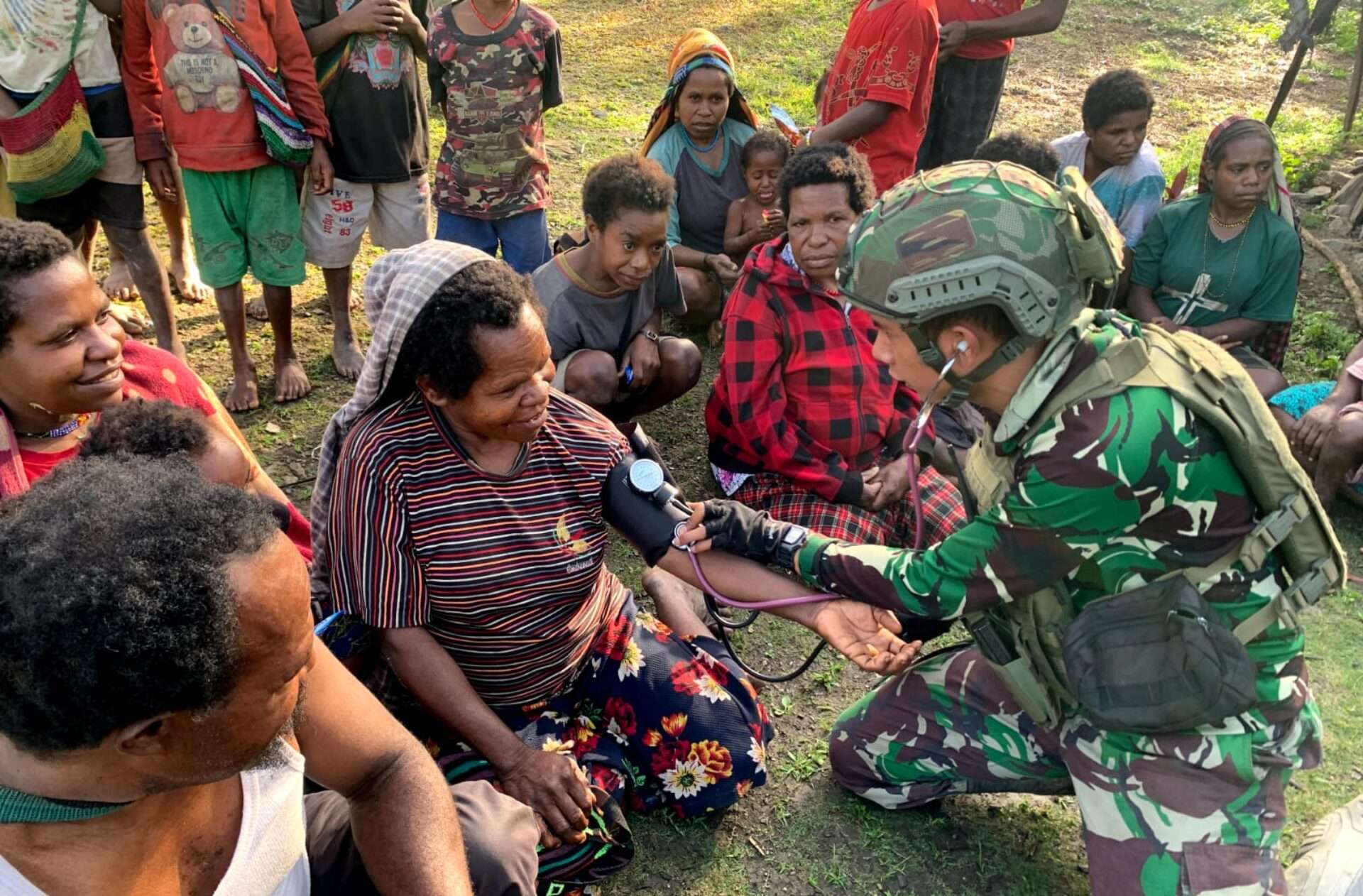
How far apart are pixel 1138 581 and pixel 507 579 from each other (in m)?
1.47

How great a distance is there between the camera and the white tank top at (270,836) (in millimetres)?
1838

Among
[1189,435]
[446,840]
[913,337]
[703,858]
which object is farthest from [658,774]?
[1189,435]

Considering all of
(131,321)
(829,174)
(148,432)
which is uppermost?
(829,174)

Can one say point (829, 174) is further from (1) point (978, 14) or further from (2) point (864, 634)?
(1) point (978, 14)

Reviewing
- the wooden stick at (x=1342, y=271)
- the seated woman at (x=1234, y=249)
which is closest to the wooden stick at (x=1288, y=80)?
the wooden stick at (x=1342, y=271)

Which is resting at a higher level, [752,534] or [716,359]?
[752,534]

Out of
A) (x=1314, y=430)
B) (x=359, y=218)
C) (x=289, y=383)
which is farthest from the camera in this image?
(x=359, y=218)

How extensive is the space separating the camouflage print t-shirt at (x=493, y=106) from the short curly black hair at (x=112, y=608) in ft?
11.9

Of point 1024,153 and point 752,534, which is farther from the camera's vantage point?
point 1024,153

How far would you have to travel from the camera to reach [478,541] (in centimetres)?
267

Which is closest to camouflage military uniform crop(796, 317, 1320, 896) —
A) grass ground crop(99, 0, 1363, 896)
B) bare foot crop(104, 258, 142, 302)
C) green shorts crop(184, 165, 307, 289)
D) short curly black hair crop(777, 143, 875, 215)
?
grass ground crop(99, 0, 1363, 896)

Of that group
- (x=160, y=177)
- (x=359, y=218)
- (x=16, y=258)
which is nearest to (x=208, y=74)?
(x=160, y=177)

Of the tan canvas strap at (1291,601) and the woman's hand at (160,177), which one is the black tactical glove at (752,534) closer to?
the tan canvas strap at (1291,601)

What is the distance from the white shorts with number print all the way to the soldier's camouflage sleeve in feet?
10.7
